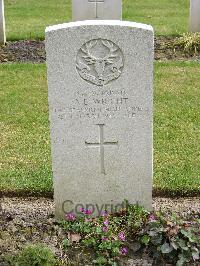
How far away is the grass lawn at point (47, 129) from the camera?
596cm

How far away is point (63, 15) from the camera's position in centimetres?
1494

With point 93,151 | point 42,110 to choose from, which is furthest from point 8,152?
point 93,151

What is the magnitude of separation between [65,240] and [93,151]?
30.2 inches

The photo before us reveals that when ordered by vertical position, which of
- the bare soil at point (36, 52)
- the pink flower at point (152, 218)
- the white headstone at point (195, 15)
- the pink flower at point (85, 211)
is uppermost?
the white headstone at point (195, 15)

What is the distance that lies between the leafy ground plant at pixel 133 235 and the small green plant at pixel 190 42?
20.9 feet

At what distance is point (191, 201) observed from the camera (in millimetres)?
5641

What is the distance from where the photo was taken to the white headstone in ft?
38.2

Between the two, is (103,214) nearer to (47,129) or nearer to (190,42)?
(47,129)

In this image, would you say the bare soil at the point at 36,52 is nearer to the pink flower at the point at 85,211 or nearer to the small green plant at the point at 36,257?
the pink flower at the point at 85,211

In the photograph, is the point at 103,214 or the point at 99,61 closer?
the point at 99,61

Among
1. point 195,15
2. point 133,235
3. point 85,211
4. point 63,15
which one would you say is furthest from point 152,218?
point 63,15

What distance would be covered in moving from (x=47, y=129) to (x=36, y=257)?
3089mm

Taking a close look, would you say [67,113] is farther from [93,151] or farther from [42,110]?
[42,110]

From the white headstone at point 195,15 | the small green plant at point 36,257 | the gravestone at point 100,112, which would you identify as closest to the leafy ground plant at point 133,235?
the gravestone at point 100,112
